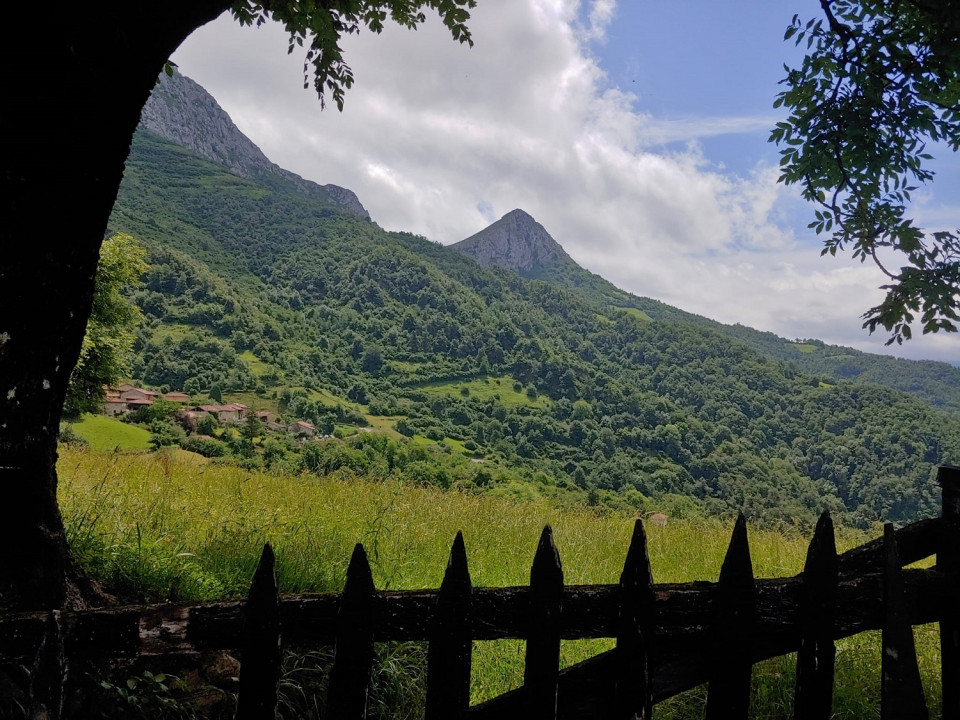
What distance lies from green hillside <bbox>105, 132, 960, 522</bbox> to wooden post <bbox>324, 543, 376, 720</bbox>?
50466mm

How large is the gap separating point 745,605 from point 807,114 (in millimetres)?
4262

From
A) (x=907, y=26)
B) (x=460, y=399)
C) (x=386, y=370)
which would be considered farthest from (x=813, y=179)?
(x=386, y=370)

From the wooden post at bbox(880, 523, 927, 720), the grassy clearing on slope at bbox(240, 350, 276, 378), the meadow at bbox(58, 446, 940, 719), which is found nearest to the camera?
the wooden post at bbox(880, 523, 927, 720)

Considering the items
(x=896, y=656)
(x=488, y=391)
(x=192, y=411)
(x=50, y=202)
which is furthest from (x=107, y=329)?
(x=488, y=391)

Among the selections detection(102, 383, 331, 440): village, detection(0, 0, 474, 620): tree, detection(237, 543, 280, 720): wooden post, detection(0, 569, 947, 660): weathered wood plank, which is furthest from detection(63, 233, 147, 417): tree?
detection(102, 383, 331, 440): village

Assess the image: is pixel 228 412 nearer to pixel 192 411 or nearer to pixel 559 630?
pixel 192 411

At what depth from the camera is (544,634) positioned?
51.8 inches

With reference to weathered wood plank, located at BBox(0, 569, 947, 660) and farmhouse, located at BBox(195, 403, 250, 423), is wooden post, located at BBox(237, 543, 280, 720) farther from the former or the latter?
farmhouse, located at BBox(195, 403, 250, 423)

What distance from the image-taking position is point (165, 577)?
9.63 feet

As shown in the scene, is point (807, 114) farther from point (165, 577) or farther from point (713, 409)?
point (713, 409)

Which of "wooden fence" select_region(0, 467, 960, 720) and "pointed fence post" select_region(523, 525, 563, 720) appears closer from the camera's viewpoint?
"wooden fence" select_region(0, 467, 960, 720)

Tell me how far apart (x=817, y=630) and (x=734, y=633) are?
29 centimetres

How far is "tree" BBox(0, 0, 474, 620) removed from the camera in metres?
1.63

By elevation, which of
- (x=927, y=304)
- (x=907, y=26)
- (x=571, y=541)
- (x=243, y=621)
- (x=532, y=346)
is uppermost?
(x=532, y=346)
